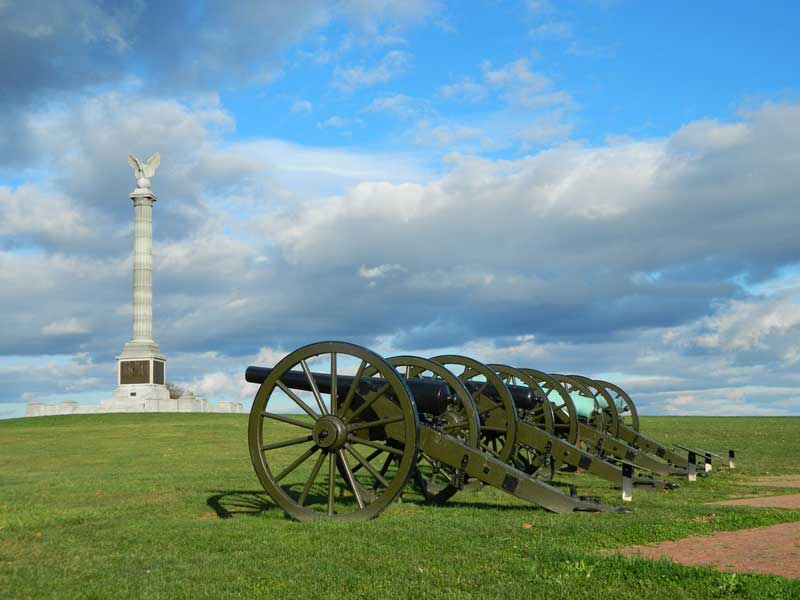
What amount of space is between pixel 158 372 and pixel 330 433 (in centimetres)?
4531

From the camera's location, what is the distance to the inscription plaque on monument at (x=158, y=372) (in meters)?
53.1

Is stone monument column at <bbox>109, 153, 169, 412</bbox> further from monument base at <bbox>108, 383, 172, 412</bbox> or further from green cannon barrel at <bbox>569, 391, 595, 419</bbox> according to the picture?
green cannon barrel at <bbox>569, 391, 595, 419</bbox>

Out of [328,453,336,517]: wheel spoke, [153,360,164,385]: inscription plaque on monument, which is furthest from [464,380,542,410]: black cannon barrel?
[153,360,164,385]: inscription plaque on monument

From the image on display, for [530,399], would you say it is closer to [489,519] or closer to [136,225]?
[489,519]

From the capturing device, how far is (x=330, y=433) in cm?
1067

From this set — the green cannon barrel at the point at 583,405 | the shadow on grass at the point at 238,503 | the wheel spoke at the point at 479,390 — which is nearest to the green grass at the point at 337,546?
the shadow on grass at the point at 238,503

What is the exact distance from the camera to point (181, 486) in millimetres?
15320

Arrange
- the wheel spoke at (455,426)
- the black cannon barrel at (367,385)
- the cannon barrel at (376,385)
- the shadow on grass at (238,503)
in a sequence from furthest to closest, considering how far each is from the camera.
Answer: the wheel spoke at (455,426)
the shadow on grass at (238,503)
the cannon barrel at (376,385)
the black cannon barrel at (367,385)

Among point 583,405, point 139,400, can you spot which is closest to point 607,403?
point 583,405

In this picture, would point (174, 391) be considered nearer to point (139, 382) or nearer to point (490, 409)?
point (139, 382)

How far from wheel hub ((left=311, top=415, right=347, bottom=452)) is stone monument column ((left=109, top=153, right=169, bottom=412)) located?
1692 inches

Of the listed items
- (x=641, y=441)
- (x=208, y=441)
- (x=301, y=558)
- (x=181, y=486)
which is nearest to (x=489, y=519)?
(x=301, y=558)

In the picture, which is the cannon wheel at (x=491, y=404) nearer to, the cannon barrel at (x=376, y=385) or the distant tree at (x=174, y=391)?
the cannon barrel at (x=376, y=385)

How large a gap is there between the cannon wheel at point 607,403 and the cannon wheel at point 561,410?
1.91 m
